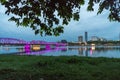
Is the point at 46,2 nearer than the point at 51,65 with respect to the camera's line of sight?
Yes

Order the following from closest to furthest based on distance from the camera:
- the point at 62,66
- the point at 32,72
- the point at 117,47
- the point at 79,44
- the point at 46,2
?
the point at 46,2 < the point at 32,72 < the point at 62,66 < the point at 117,47 < the point at 79,44

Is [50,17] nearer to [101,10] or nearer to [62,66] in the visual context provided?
[101,10]

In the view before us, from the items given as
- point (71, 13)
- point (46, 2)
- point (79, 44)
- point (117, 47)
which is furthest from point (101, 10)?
point (79, 44)

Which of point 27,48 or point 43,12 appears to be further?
point 27,48

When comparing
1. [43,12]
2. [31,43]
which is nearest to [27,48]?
[31,43]

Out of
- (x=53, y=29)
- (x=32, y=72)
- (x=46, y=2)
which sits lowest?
(x=32, y=72)

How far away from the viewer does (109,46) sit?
33125 mm

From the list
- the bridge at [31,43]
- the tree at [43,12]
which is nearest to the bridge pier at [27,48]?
the bridge at [31,43]

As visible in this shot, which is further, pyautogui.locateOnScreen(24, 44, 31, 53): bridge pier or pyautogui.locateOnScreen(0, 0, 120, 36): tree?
pyautogui.locateOnScreen(24, 44, 31, 53): bridge pier

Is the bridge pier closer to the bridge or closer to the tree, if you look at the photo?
the bridge

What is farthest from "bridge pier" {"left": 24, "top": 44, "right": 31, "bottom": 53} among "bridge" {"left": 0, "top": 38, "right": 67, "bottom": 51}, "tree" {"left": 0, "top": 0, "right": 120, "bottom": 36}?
"tree" {"left": 0, "top": 0, "right": 120, "bottom": 36}

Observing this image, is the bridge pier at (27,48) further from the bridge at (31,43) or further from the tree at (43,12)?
the tree at (43,12)

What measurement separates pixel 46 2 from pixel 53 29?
2.71ft

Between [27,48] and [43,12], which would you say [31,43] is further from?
[43,12]
